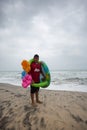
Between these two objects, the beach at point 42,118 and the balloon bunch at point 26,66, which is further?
the balloon bunch at point 26,66

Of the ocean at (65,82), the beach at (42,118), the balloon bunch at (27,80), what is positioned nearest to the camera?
the beach at (42,118)

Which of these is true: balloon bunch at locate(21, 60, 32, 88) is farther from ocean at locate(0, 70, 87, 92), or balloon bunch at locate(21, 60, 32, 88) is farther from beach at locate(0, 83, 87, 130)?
ocean at locate(0, 70, 87, 92)

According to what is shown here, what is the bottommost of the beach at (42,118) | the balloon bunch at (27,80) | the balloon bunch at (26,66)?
the beach at (42,118)

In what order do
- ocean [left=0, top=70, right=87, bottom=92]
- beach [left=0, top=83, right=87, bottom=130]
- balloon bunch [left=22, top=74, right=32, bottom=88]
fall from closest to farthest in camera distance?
beach [left=0, top=83, right=87, bottom=130] < balloon bunch [left=22, top=74, right=32, bottom=88] < ocean [left=0, top=70, right=87, bottom=92]

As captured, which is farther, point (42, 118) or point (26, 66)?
point (26, 66)

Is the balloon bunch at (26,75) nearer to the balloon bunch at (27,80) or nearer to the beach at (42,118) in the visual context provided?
the balloon bunch at (27,80)

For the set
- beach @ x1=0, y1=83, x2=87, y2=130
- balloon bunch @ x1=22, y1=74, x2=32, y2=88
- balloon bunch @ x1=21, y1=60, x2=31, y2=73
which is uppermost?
balloon bunch @ x1=21, y1=60, x2=31, y2=73

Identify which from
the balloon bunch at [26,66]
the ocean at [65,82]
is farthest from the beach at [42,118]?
the ocean at [65,82]

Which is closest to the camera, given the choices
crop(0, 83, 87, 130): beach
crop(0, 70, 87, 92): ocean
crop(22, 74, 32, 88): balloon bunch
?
crop(0, 83, 87, 130): beach

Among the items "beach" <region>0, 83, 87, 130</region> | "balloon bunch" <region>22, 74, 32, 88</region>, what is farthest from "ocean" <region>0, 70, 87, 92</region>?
"balloon bunch" <region>22, 74, 32, 88</region>

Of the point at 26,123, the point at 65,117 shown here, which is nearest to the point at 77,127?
the point at 65,117

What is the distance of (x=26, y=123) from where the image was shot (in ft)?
11.6

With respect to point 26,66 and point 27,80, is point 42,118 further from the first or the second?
point 26,66

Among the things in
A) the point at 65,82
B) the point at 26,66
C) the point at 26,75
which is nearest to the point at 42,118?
the point at 26,75
